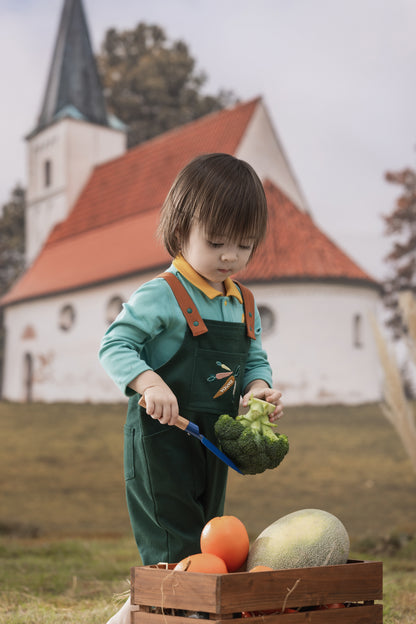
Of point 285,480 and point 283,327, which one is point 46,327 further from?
point 285,480

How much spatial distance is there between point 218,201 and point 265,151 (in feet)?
35.3

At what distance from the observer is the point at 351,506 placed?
9.32m

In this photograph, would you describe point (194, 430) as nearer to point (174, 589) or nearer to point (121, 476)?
point (174, 589)

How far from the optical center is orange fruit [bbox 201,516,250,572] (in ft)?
5.46

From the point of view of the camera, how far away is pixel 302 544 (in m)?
1.67

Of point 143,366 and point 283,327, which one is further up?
point 283,327

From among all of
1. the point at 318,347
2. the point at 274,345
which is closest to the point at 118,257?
the point at 274,345

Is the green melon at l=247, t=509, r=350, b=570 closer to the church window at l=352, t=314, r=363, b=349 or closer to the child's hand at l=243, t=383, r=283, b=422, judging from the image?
the child's hand at l=243, t=383, r=283, b=422

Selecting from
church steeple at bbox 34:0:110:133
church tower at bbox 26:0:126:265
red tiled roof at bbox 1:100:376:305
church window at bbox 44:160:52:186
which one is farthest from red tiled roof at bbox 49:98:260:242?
church steeple at bbox 34:0:110:133

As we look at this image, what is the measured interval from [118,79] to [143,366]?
15.6 metres

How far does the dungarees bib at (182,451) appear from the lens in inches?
76.9

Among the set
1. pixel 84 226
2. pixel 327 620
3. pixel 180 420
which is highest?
pixel 84 226

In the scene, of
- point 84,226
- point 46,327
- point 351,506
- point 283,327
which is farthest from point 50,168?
point 351,506

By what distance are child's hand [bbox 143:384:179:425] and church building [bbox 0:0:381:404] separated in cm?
904
